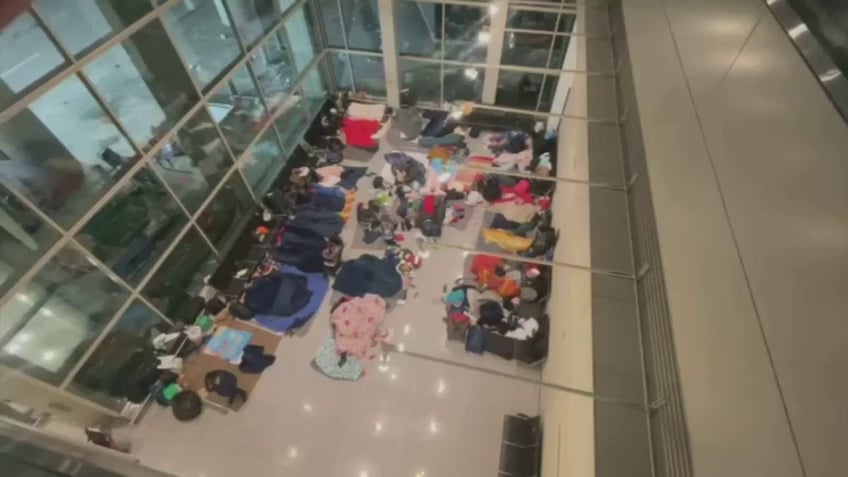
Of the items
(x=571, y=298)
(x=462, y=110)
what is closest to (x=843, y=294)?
(x=571, y=298)

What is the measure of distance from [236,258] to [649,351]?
4404 millimetres

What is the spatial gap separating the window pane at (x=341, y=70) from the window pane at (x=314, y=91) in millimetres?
254

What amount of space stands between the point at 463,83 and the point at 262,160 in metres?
3.18

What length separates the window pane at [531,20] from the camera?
5270mm

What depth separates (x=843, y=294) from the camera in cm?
97

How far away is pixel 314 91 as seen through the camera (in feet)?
20.7

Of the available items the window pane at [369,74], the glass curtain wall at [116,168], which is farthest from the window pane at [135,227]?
the window pane at [369,74]

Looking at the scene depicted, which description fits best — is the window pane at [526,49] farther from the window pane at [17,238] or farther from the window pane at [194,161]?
the window pane at [17,238]

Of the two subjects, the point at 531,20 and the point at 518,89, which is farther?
the point at 518,89

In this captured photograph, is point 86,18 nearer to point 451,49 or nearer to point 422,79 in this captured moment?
point 451,49

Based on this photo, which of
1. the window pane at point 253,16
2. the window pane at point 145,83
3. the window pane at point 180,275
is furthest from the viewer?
the window pane at point 253,16

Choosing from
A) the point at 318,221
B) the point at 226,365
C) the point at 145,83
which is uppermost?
the point at 318,221

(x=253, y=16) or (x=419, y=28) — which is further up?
(x=419, y=28)

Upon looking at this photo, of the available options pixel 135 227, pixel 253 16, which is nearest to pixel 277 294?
pixel 135 227
